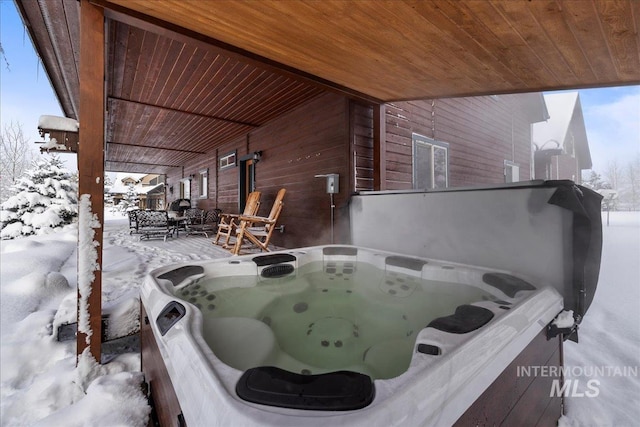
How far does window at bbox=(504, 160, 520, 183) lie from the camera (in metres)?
6.86

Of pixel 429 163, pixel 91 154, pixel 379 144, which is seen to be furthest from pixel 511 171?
pixel 91 154

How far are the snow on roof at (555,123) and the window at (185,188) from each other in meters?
12.3

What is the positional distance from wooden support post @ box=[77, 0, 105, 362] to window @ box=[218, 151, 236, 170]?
5247mm

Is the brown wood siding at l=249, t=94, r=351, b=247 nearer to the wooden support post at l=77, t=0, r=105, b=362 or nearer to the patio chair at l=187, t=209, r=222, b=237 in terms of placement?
the patio chair at l=187, t=209, r=222, b=237

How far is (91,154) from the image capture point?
162 centimetres

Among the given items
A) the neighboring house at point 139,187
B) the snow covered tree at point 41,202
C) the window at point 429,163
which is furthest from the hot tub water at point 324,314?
the neighboring house at point 139,187

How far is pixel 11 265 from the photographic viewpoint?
2.94m

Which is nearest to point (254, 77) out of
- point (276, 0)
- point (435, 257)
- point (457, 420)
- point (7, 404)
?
point (276, 0)

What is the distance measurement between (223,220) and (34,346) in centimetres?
393

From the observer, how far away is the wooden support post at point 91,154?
1594mm

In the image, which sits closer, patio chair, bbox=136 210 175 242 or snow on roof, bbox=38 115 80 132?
snow on roof, bbox=38 115 80 132

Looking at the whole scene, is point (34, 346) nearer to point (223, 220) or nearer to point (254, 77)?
point (254, 77)

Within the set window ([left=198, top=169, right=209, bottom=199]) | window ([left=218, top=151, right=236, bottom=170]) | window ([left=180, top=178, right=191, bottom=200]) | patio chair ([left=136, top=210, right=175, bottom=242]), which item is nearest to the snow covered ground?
patio chair ([left=136, top=210, right=175, bottom=242])

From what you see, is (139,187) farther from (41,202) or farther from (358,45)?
(358,45)
